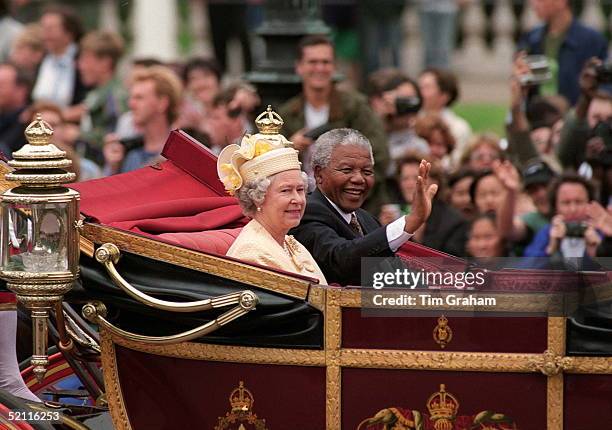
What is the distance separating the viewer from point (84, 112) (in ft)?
41.0

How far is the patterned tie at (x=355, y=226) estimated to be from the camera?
22.1 ft

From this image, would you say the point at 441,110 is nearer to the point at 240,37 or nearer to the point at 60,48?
the point at 60,48

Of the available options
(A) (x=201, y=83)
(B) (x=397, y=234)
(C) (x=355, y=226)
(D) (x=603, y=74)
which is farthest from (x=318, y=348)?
(A) (x=201, y=83)

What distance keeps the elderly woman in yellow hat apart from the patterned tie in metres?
0.44

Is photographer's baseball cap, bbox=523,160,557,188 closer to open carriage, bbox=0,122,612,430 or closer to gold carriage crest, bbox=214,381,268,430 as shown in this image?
open carriage, bbox=0,122,612,430

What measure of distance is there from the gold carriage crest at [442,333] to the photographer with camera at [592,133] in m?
3.37

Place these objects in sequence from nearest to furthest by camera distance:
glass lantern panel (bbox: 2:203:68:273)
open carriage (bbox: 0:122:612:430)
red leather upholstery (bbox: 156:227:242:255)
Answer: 1. open carriage (bbox: 0:122:612:430)
2. glass lantern panel (bbox: 2:203:68:273)
3. red leather upholstery (bbox: 156:227:242:255)

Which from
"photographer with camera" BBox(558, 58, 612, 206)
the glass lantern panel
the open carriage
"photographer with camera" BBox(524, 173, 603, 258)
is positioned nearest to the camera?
the open carriage

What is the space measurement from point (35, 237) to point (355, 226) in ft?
4.35

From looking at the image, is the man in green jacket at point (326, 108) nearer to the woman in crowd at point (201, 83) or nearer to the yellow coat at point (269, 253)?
the woman in crowd at point (201, 83)

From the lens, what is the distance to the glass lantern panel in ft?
19.6

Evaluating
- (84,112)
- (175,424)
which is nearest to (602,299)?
(175,424)

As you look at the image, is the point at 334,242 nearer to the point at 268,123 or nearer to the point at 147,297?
the point at 268,123

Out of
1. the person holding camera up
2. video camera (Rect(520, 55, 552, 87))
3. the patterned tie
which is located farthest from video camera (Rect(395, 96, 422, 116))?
the patterned tie
